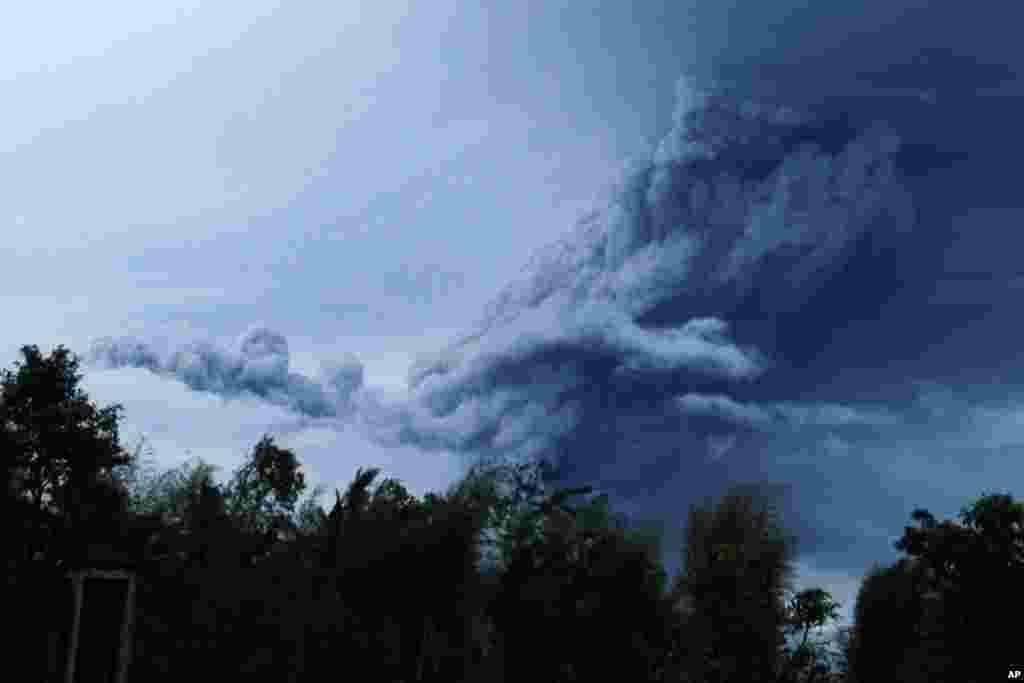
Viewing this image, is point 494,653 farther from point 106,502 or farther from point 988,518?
point 988,518

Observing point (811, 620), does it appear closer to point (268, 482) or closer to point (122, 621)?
point (268, 482)

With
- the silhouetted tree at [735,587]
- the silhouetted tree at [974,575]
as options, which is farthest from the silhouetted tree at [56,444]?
the silhouetted tree at [974,575]

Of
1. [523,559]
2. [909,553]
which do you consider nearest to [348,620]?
[523,559]

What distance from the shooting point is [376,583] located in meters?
29.6

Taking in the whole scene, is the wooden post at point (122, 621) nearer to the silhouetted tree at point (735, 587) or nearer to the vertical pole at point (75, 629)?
the vertical pole at point (75, 629)

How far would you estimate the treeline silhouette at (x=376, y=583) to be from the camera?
26.8 m

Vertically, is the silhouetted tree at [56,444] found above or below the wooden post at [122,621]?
above

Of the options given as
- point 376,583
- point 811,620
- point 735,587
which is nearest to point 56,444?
point 376,583

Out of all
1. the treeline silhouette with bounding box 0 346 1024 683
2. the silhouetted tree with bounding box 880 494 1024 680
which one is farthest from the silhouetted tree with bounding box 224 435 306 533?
the silhouetted tree with bounding box 880 494 1024 680

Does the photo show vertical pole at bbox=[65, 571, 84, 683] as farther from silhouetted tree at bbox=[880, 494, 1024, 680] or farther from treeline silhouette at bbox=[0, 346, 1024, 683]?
silhouetted tree at bbox=[880, 494, 1024, 680]

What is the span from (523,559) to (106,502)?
41.9 feet

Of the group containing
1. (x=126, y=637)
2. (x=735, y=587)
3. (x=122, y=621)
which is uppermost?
(x=735, y=587)

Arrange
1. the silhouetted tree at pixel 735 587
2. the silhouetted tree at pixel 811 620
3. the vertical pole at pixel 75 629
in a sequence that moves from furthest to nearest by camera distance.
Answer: the silhouetted tree at pixel 811 620 → the silhouetted tree at pixel 735 587 → the vertical pole at pixel 75 629

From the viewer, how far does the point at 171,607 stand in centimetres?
2712
